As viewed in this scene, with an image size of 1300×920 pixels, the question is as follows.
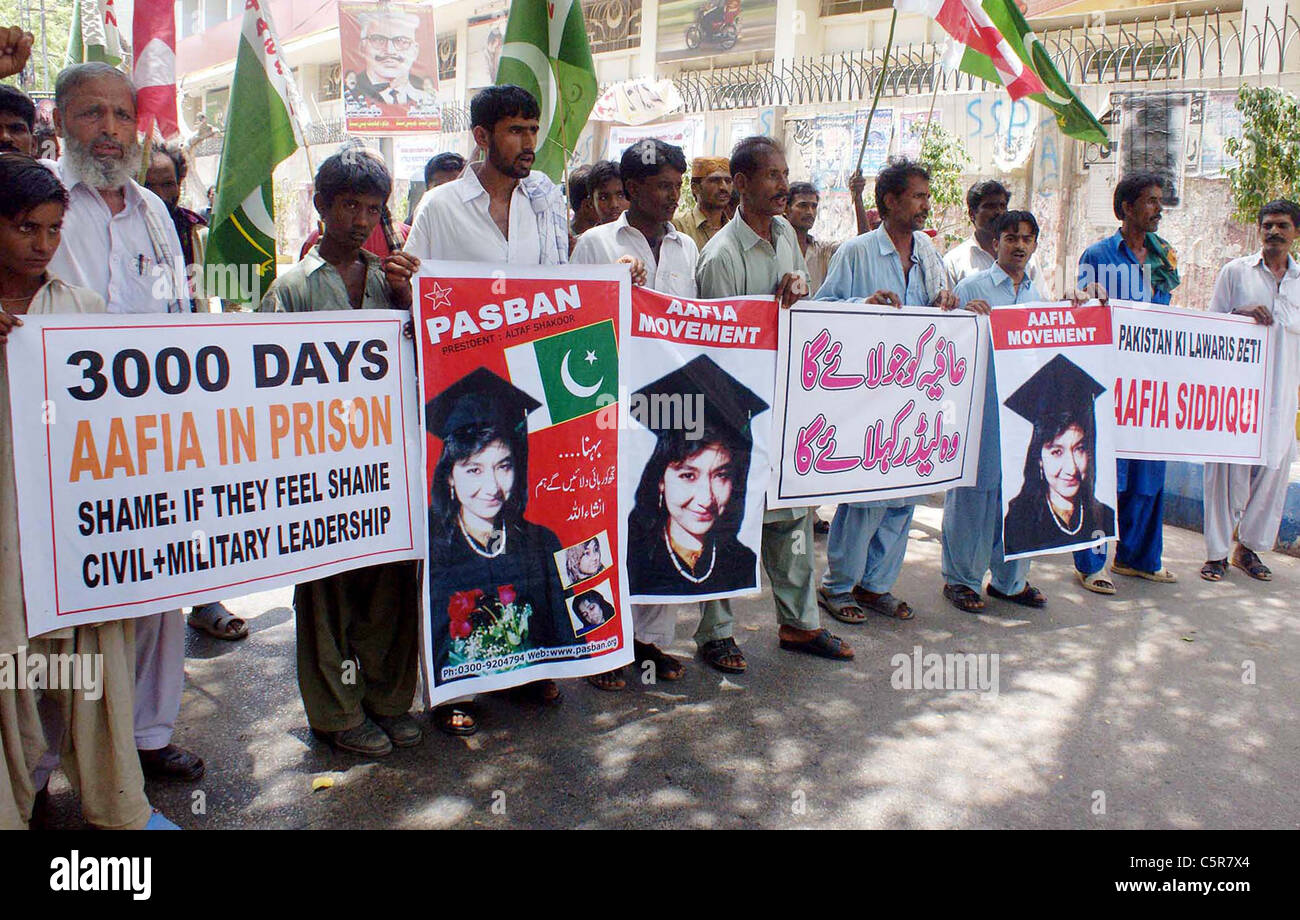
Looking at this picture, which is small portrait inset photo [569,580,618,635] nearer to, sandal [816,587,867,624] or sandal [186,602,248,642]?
sandal [816,587,867,624]

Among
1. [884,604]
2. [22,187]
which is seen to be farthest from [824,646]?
[22,187]

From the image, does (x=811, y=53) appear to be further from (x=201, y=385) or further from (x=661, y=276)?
(x=201, y=385)

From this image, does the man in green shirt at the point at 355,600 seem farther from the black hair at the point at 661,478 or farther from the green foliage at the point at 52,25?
the green foliage at the point at 52,25

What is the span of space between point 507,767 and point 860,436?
6.94 ft

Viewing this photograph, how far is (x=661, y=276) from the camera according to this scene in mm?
4160

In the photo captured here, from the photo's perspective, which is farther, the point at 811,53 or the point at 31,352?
the point at 811,53

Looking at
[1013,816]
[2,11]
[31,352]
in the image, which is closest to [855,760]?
[1013,816]

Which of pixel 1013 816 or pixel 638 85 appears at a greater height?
pixel 638 85

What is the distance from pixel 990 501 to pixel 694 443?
1.93 metres

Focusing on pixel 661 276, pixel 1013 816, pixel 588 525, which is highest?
pixel 661 276

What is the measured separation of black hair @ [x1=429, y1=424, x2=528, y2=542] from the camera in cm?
344

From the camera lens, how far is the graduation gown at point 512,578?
11.3 ft

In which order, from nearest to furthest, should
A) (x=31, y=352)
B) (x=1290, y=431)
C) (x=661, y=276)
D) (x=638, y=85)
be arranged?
1. (x=31, y=352)
2. (x=661, y=276)
3. (x=1290, y=431)
4. (x=638, y=85)

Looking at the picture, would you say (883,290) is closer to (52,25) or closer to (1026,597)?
(1026,597)
